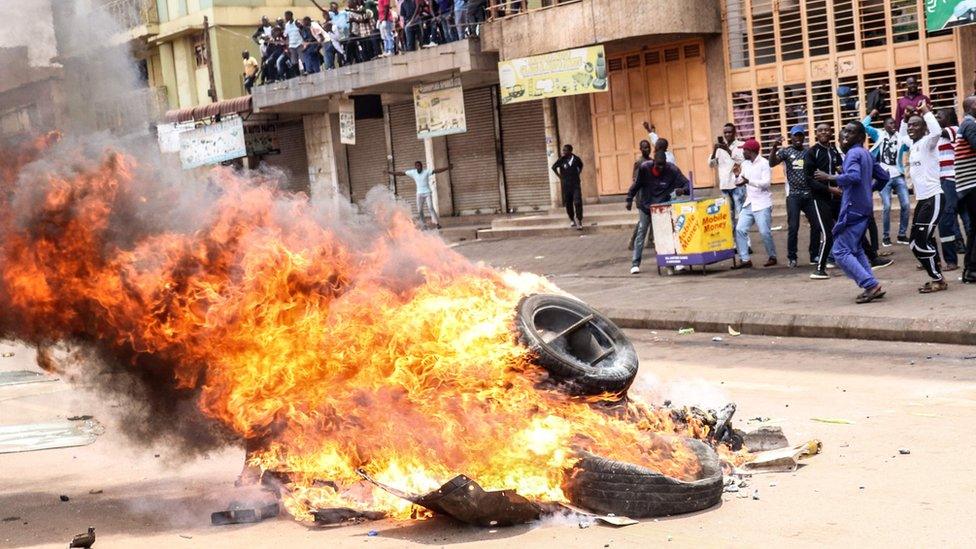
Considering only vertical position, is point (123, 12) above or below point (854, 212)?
above

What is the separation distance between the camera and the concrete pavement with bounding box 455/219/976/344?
11.6 m

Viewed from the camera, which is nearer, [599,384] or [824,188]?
[599,384]

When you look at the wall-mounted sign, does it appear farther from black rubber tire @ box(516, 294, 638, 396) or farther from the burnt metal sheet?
the burnt metal sheet

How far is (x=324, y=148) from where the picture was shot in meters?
37.2

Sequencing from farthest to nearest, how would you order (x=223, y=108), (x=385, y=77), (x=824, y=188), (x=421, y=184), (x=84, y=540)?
(x=223, y=108), (x=385, y=77), (x=421, y=184), (x=824, y=188), (x=84, y=540)

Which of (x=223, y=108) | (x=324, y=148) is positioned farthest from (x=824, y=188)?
(x=324, y=148)

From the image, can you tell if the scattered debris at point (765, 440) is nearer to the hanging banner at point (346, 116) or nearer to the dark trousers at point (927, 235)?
the dark trousers at point (927, 235)

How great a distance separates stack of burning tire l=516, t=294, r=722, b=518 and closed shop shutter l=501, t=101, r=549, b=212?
21.6 m

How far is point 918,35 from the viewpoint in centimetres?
2088

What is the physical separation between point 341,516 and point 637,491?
1.54m

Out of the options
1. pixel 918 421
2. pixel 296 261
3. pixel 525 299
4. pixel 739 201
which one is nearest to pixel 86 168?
pixel 296 261

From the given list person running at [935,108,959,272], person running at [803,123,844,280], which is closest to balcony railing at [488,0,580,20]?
person running at [803,123,844,280]

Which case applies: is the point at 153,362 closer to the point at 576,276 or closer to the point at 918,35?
the point at 576,276

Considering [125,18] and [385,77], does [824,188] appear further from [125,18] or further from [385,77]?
[385,77]
